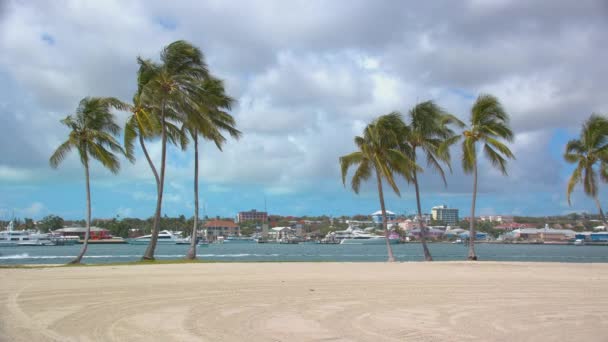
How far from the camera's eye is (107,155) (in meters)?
29.7

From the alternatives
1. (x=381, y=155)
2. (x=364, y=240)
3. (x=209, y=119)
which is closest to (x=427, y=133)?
(x=381, y=155)

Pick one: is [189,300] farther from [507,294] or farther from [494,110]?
[494,110]

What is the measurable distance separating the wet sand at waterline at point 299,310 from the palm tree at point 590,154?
2002 centimetres

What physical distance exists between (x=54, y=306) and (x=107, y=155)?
2009cm

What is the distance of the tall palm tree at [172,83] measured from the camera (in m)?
27.9

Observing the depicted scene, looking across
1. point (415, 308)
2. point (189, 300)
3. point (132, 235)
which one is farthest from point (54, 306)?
point (132, 235)

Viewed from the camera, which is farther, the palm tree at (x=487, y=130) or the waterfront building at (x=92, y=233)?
the waterfront building at (x=92, y=233)

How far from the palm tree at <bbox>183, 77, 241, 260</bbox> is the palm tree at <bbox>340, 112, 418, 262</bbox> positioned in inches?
289

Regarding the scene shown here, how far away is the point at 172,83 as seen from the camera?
2814 centimetres

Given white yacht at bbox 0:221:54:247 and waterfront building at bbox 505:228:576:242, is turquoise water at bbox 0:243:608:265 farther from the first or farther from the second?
waterfront building at bbox 505:228:576:242

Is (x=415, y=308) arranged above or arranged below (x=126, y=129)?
below

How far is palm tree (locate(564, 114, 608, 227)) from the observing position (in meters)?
33.2

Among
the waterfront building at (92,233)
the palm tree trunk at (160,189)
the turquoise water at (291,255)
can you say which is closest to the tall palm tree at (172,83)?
the palm tree trunk at (160,189)

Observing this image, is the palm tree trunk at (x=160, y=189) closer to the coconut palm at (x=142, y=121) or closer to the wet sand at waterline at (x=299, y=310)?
the coconut palm at (x=142, y=121)
